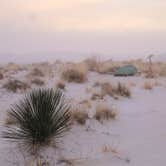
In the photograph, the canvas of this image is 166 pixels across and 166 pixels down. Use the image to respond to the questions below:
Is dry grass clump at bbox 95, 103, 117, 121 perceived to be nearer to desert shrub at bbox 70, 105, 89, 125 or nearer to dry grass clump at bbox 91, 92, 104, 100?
desert shrub at bbox 70, 105, 89, 125

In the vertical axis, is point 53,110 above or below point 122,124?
above

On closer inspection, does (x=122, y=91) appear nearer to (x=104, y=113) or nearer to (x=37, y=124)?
(x=104, y=113)

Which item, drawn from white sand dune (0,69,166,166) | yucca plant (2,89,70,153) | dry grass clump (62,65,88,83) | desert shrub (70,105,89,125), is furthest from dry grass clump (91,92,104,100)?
yucca plant (2,89,70,153)

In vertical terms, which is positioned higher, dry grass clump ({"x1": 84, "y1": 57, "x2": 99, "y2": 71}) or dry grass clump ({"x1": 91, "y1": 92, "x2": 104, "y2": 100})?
dry grass clump ({"x1": 84, "y1": 57, "x2": 99, "y2": 71})

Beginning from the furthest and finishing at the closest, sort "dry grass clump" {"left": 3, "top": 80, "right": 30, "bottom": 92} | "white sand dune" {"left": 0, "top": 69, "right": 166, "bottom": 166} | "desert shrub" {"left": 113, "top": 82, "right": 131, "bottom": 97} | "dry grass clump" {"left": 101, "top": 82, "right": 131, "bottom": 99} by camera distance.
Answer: "dry grass clump" {"left": 3, "top": 80, "right": 30, "bottom": 92} < "desert shrub" {"left": 113, "top": 82, "right": 131, "bottom": 97} < "dry grass clump" {"left": 101, "top": 82, "right": 131, "bottom": 99} < "white sand dune" {"left": 0, "top": 69, "right": 166, "bottom": 166}

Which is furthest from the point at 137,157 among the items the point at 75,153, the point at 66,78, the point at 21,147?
the point at 66,78

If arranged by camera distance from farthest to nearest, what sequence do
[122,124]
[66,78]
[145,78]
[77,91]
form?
[145,78]
[66,78]
[77,91]
[122,124]

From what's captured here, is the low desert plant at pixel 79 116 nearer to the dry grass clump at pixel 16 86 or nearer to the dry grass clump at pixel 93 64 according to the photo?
the dry grass clump at pixel 16 86

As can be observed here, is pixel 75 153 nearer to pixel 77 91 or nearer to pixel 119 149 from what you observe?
pixel 119 149

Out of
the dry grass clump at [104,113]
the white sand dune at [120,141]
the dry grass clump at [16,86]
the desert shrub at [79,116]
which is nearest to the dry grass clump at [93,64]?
the dry grass clump at [16,86]

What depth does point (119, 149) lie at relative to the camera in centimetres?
696

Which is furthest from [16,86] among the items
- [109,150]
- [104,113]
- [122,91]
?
[109,150]

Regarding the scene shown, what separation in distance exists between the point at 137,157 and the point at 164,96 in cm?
773

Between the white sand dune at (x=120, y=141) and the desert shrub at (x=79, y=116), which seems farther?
the desert shrub at (x=79, y=116)
